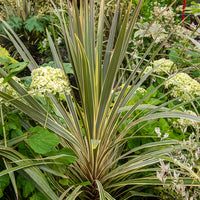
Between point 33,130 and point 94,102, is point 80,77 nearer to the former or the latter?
point 94,102

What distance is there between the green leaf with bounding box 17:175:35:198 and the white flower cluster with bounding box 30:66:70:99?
33 centimetres

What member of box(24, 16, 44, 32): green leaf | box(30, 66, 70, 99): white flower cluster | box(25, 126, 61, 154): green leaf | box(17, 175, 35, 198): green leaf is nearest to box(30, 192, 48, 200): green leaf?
box(17, 175, 35, 198): green leaf

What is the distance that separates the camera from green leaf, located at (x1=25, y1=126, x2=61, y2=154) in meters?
0.77

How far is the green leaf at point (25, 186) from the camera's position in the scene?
81 cm

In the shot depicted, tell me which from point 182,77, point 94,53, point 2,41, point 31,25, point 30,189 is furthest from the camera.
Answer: point 2,41

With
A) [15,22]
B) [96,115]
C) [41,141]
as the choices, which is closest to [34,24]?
[15,22]

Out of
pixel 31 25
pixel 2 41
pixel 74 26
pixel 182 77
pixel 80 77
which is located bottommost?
pixel 2 41

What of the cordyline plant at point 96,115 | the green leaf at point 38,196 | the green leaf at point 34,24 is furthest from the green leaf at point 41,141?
the green leaf at point 34,24

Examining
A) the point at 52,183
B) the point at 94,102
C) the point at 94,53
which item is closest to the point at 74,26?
the point at 94,53

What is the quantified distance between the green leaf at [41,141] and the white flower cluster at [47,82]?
5.7 inches

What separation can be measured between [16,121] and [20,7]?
2.71 metres

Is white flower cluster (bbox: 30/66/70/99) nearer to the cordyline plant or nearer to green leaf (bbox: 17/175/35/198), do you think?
the cordyline plant

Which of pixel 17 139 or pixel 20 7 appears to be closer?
pixel 17 139

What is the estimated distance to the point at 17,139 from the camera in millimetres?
868
